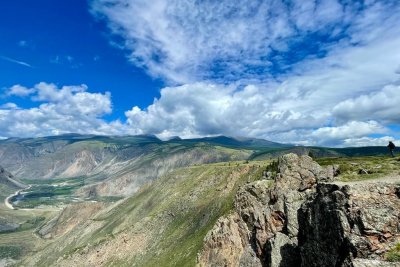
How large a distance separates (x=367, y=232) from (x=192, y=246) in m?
80.5

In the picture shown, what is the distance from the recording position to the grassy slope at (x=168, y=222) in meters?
114

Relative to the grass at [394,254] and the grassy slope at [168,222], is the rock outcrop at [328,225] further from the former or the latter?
the grassy slope at [168,222]

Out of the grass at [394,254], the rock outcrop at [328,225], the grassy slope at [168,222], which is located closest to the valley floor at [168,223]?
the grassy slope at [168,222]

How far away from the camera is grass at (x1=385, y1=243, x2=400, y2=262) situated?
81.4ft

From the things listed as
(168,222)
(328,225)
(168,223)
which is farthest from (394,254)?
(168,222)

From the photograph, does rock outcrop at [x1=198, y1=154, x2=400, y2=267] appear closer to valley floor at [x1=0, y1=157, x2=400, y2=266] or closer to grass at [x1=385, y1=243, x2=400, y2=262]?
grass at [x1=385, y1=243, x2=400, y2=262]

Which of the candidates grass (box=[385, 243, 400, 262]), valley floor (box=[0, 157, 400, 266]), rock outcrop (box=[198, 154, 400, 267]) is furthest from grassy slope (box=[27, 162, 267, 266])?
grass (box=[385, 243, 400, 262])

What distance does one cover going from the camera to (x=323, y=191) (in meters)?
33.0

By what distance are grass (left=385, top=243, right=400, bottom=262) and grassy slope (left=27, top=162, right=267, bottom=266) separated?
68992mm

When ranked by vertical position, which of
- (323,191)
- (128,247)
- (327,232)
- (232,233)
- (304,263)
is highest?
(323,191)

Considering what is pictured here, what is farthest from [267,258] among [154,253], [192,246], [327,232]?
[154,253]

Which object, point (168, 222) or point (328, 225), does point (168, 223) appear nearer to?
point (168, 222)

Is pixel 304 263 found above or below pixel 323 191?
below

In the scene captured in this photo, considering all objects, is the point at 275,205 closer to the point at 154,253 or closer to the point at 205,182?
the point at 154,253
